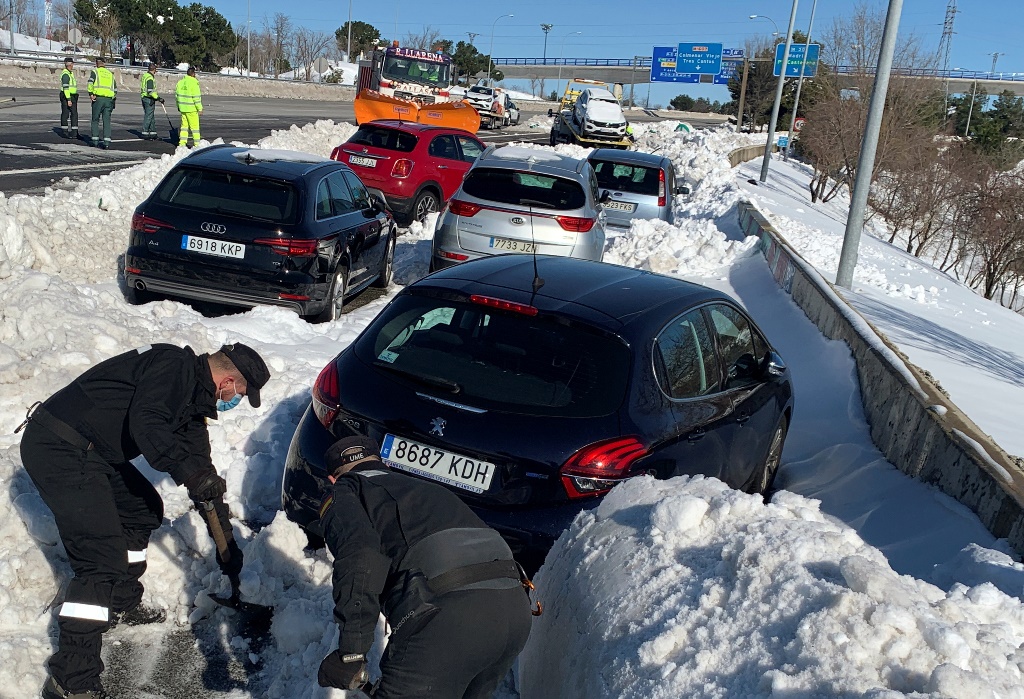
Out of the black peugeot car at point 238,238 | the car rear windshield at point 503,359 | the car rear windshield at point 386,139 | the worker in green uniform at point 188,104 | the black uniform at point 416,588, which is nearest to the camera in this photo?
the black uniform at point 416,588

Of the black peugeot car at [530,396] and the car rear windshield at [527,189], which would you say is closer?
the black peugeot car at [530,396]

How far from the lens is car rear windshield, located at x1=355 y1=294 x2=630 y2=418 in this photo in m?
4.40

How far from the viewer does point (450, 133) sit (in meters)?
17.2

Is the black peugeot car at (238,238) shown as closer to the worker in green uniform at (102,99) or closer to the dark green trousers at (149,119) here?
the worker in green uniform at (102,99)

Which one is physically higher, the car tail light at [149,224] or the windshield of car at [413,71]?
the windshield of car at [413,71]

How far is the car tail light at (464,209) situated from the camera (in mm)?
10906

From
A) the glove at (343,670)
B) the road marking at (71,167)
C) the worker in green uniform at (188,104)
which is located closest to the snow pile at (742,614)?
the glove at (343,670)

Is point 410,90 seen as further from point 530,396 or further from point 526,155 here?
point 530,396

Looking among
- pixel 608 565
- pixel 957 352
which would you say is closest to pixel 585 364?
pixel 608 565

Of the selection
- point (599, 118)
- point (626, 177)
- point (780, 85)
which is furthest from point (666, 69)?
point (626, 177)

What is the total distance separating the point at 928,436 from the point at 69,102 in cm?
2191

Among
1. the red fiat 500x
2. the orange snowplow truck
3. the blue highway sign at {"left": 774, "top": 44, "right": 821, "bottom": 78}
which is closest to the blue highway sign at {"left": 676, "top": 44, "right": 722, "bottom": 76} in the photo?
the blue highway sign at {"left": 774, "top": 44, "right": 821, "bottom": 78}

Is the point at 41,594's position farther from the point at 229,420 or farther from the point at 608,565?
the point at 608,565

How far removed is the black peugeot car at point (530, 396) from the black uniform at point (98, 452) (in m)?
0.88
